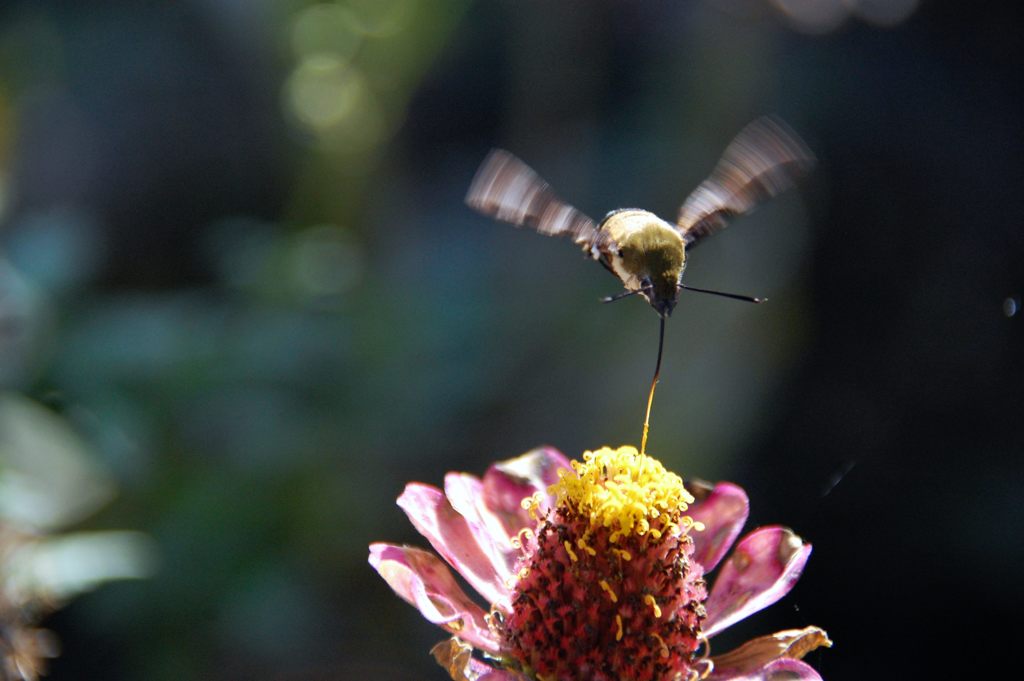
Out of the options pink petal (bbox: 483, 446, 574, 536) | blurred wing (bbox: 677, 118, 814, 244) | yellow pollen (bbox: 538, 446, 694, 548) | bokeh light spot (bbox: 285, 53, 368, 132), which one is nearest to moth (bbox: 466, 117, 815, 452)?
blurred wing (bbox: 677, 118, 814, 244)

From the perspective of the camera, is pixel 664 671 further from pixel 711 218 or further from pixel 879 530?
pixel 879 530

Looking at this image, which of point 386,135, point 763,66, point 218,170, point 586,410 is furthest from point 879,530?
point 218,170

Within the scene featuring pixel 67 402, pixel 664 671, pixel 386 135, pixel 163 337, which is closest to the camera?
pixel 664 671

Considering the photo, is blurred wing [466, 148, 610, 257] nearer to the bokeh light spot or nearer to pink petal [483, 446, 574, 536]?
pink petal [483, 446, 574, 536]

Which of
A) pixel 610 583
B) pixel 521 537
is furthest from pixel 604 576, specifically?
pixel 521 537

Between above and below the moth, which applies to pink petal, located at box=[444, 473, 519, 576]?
below

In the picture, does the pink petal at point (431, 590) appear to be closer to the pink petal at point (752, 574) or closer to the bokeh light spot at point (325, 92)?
the pink petal at point (752, 574)
